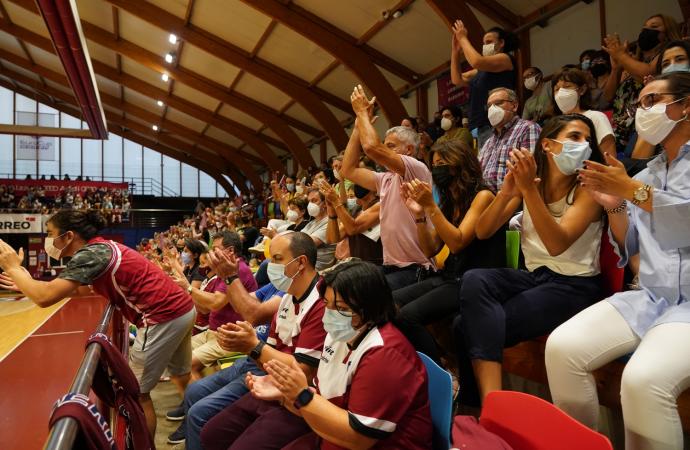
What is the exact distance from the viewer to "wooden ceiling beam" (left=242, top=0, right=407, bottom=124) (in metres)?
7.72

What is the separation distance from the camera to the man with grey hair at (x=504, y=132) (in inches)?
121

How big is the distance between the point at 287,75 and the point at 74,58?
13.2ft

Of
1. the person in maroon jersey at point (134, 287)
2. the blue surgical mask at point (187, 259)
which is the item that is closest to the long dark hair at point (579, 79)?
the person in maroon jersey at point (134, 287)

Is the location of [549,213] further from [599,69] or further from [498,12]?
[498,12]

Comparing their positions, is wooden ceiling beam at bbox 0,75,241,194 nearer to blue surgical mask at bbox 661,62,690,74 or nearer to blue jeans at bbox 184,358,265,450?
blue jeans at bbox 184,358,265,450

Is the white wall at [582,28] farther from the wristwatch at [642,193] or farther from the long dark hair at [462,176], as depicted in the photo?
the wristwatch at [642,193]

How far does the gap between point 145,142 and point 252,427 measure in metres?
22.6

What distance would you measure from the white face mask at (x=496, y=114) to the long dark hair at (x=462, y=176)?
750 millimetres

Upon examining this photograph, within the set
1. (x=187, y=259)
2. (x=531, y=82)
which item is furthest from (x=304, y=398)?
(x=187, y=259)

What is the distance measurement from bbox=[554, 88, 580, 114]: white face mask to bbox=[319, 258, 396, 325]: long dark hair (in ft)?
6.58

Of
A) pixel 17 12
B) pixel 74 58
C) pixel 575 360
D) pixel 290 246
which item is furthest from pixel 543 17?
pixel 17 12

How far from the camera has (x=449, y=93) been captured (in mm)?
7555

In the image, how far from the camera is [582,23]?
544 centimetres

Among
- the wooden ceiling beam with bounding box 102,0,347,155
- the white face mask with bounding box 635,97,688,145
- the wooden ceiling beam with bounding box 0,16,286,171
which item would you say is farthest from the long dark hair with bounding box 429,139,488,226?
the wooden ceiling beam with bounding box 0,16,286,171
